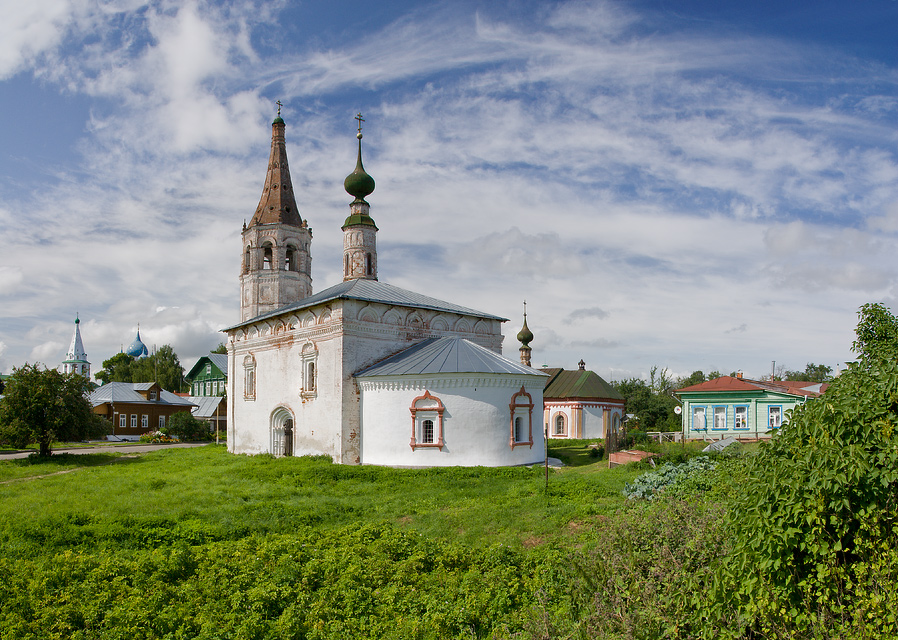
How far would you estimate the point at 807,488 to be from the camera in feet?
13.7

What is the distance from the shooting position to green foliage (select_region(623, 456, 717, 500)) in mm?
11015

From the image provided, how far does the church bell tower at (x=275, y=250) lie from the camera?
1080 inches

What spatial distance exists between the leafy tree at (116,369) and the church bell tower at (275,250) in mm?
46864

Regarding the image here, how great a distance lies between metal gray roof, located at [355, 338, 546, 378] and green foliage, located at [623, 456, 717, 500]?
296 inches

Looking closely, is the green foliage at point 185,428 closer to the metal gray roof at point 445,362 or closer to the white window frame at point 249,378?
the white window frame at point 249,378

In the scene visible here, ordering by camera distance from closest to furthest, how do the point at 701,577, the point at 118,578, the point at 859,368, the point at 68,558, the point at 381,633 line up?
the point at 859,368 < the point at 701,577 < the point at 381,633 < the point at 118,578 < the point at 68,558

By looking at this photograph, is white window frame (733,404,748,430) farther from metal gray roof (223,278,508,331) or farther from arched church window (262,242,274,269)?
arched church window (262,242,274,269)

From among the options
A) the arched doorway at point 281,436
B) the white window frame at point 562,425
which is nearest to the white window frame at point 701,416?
the white window frame at point 562,425

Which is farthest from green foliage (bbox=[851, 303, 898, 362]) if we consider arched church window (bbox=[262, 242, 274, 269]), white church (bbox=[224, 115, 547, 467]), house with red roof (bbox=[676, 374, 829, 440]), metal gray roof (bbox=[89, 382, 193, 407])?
metal gray roof (bbox=[89, 382, 193, 407])

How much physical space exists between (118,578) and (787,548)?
780 cm

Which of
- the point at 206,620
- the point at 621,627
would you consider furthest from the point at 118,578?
the point at 621,627

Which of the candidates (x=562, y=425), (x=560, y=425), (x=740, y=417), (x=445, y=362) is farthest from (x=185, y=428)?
(x=740, y=417)

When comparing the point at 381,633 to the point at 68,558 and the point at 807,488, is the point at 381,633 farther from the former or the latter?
the point at 68,558

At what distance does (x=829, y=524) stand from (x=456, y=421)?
48.7 feet
